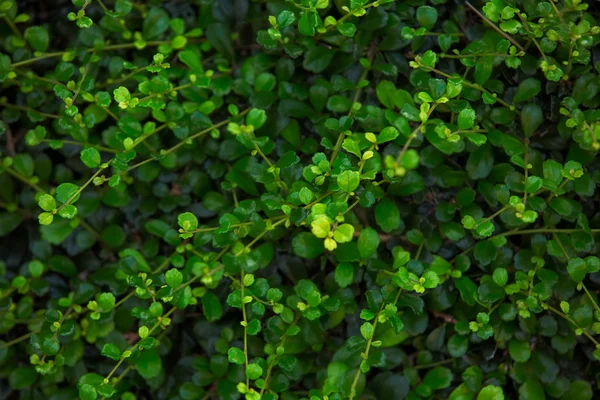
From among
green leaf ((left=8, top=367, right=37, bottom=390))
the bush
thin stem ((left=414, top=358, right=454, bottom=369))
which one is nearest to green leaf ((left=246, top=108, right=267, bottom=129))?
the bush

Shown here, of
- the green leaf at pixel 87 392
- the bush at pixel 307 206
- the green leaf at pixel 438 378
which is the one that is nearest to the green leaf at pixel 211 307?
the bush at pixel 307 206

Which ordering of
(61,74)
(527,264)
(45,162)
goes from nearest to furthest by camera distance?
(527,264) < (61,74) < (45,162)

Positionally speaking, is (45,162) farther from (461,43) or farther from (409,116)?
(461,43)

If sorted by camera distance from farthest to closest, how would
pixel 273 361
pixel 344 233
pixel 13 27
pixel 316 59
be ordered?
pixel 13 27 < pixel 316 59 < pixel 273 361 < pixel 344 233

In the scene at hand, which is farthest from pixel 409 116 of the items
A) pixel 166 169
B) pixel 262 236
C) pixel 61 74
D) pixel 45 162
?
pixel 45 162

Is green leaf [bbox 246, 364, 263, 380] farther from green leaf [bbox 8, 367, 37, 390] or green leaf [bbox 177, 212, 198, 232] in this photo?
green leaf [bbox 8, 367, 37, 390]

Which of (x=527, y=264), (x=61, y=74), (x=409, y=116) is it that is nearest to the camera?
(x=409, y=116)

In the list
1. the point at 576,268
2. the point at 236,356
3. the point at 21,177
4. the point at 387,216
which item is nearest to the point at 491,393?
the point at 576,268

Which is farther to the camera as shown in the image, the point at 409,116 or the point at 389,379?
the point at 389,379

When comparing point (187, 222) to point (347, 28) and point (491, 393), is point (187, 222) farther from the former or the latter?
point (491, 393)
